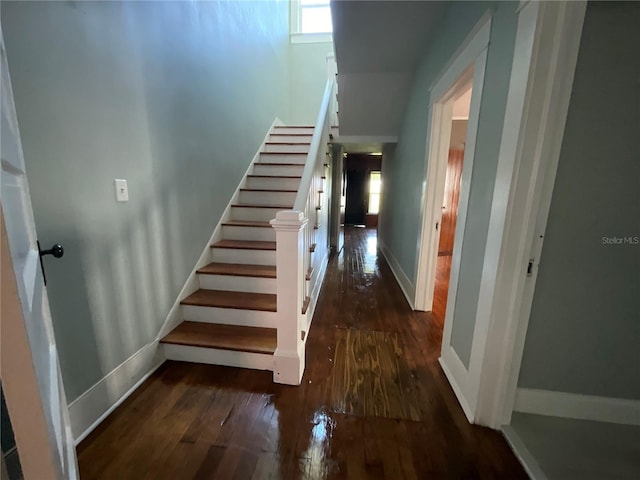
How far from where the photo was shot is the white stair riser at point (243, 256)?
7.63 feet

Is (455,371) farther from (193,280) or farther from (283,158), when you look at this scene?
(283,158)

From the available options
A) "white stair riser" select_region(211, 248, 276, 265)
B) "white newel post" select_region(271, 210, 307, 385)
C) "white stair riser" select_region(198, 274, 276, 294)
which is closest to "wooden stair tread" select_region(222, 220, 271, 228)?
"white stair riser" select_region(211, 248, 276, 265)

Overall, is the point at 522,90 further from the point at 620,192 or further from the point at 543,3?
the point at 620,192

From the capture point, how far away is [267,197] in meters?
2.98

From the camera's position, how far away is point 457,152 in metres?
4.55

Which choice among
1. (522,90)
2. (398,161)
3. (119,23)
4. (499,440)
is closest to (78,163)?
(119,23)

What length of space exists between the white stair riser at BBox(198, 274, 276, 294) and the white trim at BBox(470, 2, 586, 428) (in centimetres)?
144

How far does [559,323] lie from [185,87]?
2761mm

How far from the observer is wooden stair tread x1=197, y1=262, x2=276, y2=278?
84.0 inches

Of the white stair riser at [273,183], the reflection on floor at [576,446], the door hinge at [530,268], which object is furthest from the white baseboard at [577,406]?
the white stair riser at [273,183]

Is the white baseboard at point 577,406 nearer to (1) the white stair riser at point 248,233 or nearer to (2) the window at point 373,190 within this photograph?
(1) the white stair riser at point 248,233

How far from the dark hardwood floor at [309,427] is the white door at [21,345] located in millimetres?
636

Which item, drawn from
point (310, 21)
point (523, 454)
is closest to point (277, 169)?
point (523, 454)

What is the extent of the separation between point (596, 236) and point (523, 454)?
101cm
